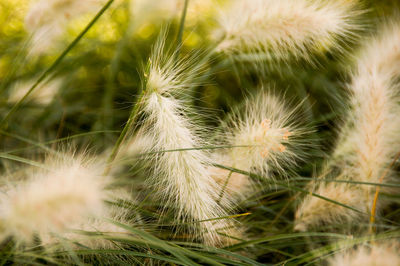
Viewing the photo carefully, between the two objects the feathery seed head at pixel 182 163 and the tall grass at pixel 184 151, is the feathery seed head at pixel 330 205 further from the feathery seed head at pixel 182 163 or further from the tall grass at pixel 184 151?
the feathery seed head at pixel 182 163

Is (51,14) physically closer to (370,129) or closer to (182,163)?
(182,163)

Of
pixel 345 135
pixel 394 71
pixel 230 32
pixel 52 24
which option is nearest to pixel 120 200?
pixel 52 24

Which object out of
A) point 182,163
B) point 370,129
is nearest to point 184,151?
point 182,163

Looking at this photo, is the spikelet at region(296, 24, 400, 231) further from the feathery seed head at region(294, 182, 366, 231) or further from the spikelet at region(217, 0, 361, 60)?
the spikelet at region(217, 0, 361, 60)

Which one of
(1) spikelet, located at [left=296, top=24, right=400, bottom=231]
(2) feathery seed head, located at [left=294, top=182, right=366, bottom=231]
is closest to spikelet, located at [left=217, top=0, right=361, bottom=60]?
(1) spikelet, located at [left=296, top=24, right=400, bottom=231]

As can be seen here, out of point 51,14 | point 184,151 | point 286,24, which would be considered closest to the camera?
point 184,151
